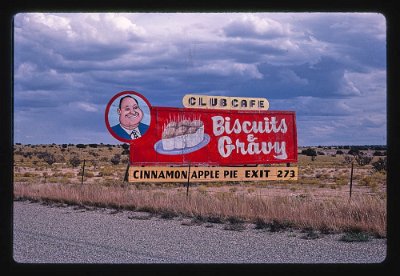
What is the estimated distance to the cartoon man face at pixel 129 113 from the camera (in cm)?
1662

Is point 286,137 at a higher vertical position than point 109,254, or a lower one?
higher

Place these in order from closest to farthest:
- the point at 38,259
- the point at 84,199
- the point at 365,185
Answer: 1. the point at 38,259
2. the point at 84,199
3. the point at 365,185

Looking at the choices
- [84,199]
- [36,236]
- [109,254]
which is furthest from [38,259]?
[84,199]

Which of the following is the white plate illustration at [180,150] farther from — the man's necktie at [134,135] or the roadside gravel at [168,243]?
the roadside gravel at [168,243]

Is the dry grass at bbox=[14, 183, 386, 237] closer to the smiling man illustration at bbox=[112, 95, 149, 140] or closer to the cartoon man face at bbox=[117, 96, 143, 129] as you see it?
the smiling man illustration at bbox=[112, 95, 149, 140]

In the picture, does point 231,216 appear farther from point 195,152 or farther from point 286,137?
point 286,137

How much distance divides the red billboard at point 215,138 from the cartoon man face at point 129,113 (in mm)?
608

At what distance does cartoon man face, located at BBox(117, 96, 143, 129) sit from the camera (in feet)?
54.5

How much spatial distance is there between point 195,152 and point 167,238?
8.93 m

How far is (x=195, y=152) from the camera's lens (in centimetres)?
1883

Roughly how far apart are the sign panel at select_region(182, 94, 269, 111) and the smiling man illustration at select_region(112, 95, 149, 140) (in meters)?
1.77

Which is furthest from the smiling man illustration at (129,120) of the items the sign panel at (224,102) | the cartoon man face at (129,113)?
the sign panel at (224,102)

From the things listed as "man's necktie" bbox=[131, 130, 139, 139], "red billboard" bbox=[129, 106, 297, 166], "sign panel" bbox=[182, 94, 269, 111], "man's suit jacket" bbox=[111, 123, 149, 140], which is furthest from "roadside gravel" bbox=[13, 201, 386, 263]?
"sign panel" bbox=[182, 94, 269, 111]
